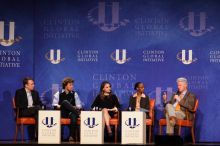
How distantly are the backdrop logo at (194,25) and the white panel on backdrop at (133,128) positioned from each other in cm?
261

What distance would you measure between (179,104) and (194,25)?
5.44ft

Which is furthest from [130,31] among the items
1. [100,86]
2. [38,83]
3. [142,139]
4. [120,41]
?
[142,139]

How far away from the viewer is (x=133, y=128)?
26.8 feet

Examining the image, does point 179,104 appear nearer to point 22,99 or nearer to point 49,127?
point 49,127

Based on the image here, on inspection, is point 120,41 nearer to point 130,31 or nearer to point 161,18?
point 130,31

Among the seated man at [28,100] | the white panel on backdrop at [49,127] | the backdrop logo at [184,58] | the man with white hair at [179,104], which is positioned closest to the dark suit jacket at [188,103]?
the man with white hair at [179,104]

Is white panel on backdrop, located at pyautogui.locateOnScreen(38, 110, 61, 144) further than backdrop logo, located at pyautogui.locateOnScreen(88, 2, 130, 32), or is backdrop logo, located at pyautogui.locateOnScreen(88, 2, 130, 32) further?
backdrop logo, located at pyautogui.locateOnScreen(88, 2, 130, 32)

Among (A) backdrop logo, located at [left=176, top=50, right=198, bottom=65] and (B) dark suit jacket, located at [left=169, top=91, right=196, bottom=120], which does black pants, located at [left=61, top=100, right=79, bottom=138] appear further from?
(A) backdrop logo, located at [left=176, top=50, right=198, bottom=65]

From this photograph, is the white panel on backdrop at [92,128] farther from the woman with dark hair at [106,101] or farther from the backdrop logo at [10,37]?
the backdrop logo at [10,37]

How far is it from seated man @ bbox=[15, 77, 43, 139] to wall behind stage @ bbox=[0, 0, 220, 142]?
0.50 metres

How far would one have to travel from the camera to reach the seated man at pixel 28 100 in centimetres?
945

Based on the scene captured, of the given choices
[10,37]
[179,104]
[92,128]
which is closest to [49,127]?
[92,128]

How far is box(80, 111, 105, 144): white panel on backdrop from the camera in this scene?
8203 millimetres

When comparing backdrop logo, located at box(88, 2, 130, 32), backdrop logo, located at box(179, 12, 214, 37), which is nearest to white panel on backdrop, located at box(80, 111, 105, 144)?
backdrop logo, located at box(88, 2, 130, 32)
